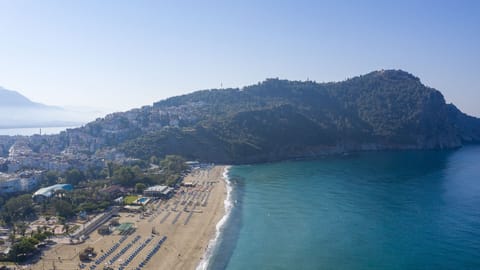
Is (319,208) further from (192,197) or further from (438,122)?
(438,122)

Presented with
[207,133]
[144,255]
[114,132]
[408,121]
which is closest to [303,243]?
[144,255]

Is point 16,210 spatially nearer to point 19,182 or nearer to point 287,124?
point 19,182

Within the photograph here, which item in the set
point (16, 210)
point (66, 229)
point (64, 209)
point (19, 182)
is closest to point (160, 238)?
point (66, 229)

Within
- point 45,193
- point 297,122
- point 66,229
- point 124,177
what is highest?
point 297,122

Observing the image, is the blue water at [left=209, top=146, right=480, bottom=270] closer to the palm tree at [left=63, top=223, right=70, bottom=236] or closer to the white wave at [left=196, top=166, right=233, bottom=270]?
the white wave at [left=196, top=166, right=233, bottom=270]

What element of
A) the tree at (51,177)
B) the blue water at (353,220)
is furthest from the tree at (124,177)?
the blue water at (353,220)
